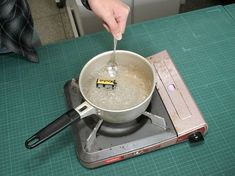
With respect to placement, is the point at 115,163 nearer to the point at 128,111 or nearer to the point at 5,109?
the point at 128,111

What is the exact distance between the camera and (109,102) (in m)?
0.64

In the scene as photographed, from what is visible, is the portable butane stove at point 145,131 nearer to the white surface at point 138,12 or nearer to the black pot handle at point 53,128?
the black pot handle at point 53,128

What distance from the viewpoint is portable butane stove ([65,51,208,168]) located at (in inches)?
24.5

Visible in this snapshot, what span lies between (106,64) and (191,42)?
353 millimetres

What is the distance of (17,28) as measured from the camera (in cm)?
78

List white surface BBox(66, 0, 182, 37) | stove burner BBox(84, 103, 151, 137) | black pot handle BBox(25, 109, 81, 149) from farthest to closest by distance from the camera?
white surface BBox(66, 0, 182, 37), stove burner BBox(84, 103, 151, 137), black pot handle BBox(25, 109, 81, 149)

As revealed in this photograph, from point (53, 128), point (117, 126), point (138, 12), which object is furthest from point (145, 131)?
point (138, 12)

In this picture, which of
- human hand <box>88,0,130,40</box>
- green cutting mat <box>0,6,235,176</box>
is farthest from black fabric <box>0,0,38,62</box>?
human hand <box>88,0,130,40</box>

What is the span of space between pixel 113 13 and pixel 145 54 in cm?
25

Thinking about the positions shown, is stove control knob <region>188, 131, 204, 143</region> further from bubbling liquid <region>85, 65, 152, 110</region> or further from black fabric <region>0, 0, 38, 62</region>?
black fabric <region>0, 0, 38, 62</region>

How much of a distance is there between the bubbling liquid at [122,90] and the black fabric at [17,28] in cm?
29

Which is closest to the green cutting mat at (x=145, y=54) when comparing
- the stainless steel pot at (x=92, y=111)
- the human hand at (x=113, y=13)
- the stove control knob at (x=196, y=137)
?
the stove control knob at (x=196, y=137)

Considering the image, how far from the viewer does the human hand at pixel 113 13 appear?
626 millimetres

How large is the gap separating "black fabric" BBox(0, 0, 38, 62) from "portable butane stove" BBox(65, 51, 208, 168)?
0.27 metres
